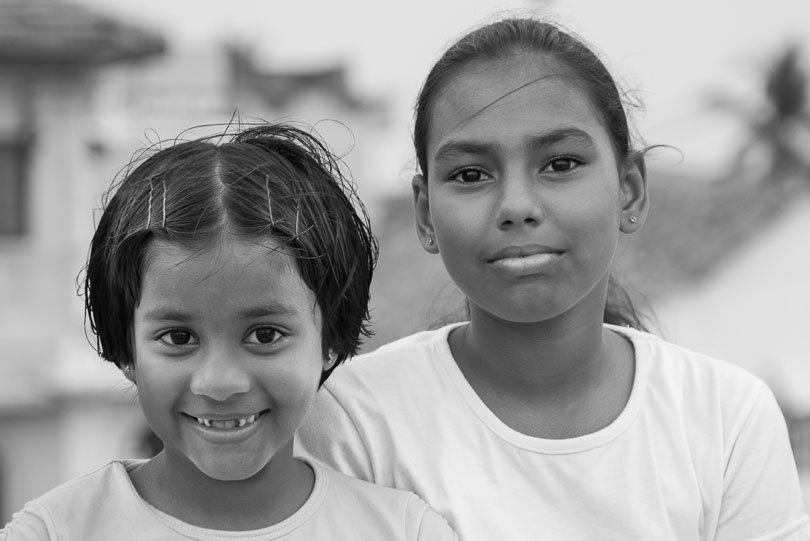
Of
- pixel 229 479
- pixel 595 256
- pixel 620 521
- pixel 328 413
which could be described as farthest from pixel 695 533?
pixel 229 479

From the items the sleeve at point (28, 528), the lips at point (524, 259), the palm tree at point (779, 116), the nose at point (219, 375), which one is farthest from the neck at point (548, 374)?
the palm tree at point (779, 116)

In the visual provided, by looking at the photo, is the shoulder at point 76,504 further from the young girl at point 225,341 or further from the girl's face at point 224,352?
the girl's face at point 224,352

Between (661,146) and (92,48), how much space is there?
10.2 meters

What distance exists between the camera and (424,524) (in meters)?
2.25

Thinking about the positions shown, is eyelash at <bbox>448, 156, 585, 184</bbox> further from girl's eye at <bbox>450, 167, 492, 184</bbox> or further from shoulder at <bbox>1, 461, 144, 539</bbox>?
shoulder at <bbox>1, 461, 144, 539</bbox>

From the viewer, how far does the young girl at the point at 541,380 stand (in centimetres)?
234

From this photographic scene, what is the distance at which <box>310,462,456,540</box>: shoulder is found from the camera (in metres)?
2.23

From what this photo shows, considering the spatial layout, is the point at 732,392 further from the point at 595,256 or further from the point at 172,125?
the point at 172,125

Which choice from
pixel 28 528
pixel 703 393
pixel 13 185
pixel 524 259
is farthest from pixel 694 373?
pixel 13 185

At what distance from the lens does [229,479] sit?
7.11 ft

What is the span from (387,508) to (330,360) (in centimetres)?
27

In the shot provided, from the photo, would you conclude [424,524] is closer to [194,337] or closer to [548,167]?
[194,337]

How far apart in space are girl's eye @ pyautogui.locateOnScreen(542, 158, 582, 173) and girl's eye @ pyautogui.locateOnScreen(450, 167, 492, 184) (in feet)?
0.33

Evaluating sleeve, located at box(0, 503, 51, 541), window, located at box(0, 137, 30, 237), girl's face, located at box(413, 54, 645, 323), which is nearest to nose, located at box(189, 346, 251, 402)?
sleeve, located at box(0, 503, 51, 541)
